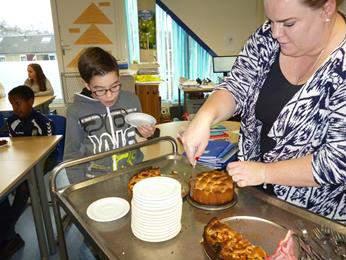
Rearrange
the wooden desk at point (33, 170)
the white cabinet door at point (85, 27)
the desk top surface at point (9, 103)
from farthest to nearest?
the white cabinet door at point (85, 27), the desk top surface at point (9, 103), the wooden desk at point (33, 170)

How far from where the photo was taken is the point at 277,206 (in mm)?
875

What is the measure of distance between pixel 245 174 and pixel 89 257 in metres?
0.74

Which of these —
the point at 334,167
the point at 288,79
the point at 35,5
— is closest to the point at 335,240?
the point at 334,167

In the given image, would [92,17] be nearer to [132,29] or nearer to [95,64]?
[132,29]

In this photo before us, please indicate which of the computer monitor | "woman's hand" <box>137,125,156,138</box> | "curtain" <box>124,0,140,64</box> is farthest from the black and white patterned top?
"curtain" <box>124,0,140,64</box>

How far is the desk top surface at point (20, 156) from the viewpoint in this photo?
1629mm

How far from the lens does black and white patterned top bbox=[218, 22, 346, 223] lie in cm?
77

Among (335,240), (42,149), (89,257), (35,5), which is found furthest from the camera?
(35,5)

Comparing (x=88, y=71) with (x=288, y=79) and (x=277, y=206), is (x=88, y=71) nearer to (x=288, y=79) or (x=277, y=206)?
(x=288, y=79)

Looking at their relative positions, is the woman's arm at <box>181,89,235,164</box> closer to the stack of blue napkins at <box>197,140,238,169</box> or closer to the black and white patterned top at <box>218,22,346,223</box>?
the black and white patterned top at <box>218,22,346,223</box>

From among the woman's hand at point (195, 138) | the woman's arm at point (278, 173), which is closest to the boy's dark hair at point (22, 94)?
the woman's hand at point (195, 138)

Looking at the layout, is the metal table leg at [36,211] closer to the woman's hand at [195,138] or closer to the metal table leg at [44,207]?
the metal table leg at [44,207]

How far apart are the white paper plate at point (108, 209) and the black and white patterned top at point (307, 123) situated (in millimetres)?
463

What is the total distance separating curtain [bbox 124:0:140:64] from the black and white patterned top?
4.35 meters
